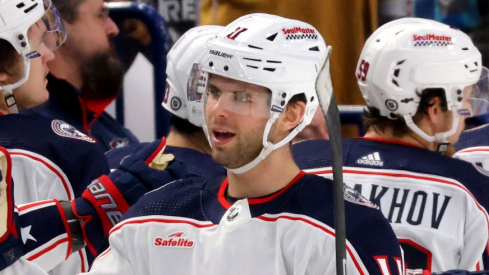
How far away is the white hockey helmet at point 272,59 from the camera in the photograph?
9.61ft

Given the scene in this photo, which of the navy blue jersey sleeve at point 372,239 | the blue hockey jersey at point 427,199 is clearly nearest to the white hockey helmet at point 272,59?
the navy blue jersey sleeve at point 372,239

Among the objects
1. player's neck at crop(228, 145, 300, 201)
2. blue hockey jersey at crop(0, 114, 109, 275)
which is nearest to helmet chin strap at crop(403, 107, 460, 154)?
player's neck at crop(228, 145, 300, 201)

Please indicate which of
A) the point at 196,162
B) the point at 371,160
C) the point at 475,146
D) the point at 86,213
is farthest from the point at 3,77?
the point at 475,146

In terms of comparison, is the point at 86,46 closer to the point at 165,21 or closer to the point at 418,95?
the point at 165,21

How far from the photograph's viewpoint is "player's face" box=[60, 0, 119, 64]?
15.9 feet

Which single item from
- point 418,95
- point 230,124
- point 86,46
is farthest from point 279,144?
point 86,46

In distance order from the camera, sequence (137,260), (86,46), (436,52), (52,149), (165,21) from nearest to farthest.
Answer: (137,260) → (52,149) → (436,52) → (86,46) → (165,21)

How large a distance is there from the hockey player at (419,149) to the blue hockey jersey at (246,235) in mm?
690

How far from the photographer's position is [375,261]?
109 inches

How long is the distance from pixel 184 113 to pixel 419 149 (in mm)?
873

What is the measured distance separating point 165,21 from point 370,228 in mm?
2775

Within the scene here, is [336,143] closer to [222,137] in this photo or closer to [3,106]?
[222,137]

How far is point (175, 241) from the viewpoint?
2912 mm

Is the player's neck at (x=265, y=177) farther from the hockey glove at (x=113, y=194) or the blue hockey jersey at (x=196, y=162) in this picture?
the blue hockey jersey at (x=196, y=162)
